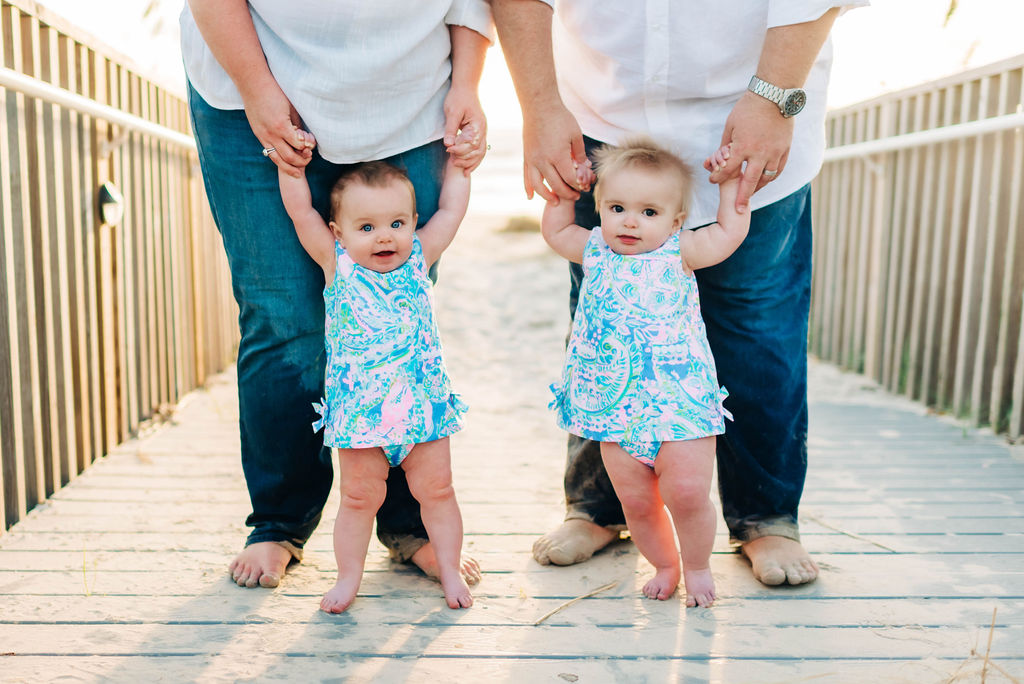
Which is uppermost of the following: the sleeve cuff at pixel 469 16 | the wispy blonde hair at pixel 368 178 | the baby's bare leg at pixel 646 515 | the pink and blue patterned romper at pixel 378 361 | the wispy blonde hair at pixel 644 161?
the sleeve cuff at pixel 469 16

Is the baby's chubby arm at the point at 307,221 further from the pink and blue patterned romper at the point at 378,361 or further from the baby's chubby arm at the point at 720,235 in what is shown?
the baby's chubby arm at the point at 720,235

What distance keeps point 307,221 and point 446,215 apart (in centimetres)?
29

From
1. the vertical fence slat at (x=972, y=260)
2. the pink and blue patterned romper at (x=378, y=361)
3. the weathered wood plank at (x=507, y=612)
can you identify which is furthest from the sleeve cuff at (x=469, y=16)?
the vertical fence slat at (x=972, y=260)

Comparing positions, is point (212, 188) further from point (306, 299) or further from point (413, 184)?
point (413, 184)

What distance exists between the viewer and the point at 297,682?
5.24 ft

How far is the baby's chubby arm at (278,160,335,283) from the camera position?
1.87 metres

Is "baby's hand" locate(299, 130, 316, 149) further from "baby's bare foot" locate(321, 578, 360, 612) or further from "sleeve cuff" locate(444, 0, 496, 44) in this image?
"baby's bare foot" locate(321, 578, 360, 612)

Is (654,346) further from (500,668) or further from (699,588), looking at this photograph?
(500,668)

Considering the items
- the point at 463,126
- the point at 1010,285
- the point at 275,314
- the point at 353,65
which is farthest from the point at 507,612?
the point at 1010,285

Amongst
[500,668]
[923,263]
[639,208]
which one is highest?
[639,208]

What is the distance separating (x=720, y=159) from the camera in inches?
74.1

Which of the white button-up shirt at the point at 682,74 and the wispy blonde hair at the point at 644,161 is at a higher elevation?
the white button-up shirt at the point at 682,74

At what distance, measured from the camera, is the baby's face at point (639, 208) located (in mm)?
1875

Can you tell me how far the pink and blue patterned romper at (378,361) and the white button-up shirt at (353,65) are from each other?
25cm
